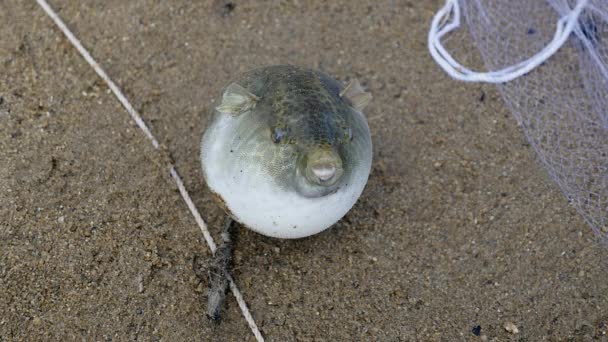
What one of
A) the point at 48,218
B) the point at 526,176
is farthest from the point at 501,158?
the point at 48,218

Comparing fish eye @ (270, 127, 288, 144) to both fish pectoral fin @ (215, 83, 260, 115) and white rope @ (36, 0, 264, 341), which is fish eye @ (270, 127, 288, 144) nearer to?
fish pectoral fin @ (215, 83, 260, 115)

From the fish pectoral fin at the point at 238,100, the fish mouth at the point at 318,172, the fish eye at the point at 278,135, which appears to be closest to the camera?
the fish mouth at the point at 318,172

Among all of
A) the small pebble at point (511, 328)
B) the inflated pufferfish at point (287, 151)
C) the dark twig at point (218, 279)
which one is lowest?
the dark twig at point (218, 279)

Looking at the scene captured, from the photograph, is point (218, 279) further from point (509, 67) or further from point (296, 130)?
point (509, 67)

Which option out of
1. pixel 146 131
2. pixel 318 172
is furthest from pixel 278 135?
pixel 146 131

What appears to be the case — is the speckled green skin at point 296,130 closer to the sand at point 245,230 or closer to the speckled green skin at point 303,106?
the speckled green skin at point 303,106

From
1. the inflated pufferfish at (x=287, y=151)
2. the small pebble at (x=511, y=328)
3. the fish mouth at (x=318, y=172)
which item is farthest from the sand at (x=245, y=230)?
the fish mouth at (x=318, y=172)
